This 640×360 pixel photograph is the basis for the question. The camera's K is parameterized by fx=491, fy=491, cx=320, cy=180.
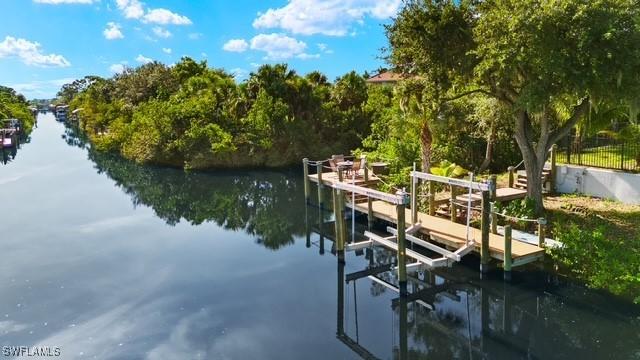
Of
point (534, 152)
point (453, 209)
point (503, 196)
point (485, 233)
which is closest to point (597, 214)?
point (534, 152)

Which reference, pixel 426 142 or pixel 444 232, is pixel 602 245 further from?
pixel 426 142

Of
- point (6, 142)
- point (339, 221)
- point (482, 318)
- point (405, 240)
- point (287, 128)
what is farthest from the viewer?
point (6, 142)

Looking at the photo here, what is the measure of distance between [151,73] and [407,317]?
174 feet

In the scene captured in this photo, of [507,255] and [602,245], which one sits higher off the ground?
[602,245]

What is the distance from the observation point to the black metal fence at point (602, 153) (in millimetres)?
17922

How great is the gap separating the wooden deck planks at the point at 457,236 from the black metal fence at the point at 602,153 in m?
6.43

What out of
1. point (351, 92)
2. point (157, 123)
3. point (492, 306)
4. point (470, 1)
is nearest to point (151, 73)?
point (157, 123)

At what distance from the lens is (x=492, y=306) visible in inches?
516

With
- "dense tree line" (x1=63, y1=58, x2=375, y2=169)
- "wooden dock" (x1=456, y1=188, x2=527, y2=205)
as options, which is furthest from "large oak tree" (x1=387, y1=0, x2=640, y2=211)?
"dense tree line" (x1=63, y1=58, x2=375, y2=169)

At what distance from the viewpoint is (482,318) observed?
12.6m

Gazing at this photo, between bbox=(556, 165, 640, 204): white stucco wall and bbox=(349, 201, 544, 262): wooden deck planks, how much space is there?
18.0ft

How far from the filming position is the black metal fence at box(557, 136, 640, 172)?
706 inches

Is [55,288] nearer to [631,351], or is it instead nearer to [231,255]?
[231,255]

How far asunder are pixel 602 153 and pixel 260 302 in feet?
47.8
